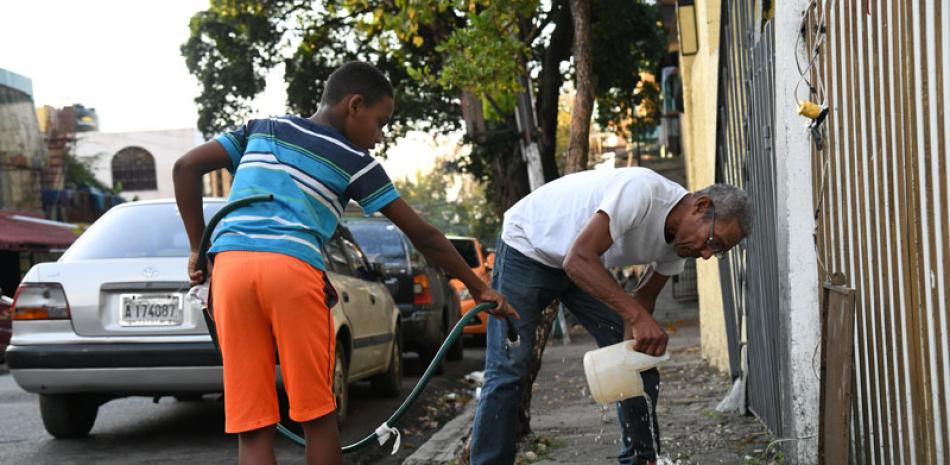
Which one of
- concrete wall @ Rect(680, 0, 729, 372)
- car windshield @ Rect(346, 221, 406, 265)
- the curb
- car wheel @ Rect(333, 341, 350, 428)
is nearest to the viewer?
the curb

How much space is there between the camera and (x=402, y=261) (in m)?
12.2

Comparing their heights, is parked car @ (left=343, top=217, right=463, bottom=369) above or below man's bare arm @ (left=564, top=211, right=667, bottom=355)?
below

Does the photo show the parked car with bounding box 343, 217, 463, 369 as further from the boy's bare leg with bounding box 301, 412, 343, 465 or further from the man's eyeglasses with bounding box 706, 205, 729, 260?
the boy's bare leg with bounding box 301, 412, 343, 465

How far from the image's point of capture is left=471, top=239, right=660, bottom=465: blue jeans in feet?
15.8

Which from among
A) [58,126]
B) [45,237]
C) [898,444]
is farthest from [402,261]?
[58,126]

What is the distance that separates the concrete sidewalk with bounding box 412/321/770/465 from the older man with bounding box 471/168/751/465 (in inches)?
27.3

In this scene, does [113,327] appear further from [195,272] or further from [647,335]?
[647,335]

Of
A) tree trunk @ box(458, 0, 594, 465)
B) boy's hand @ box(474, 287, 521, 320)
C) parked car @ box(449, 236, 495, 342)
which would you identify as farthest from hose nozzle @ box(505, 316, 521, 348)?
parked car @ box(449, 236, 495, 342)

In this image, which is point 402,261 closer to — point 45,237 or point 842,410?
point 842,410

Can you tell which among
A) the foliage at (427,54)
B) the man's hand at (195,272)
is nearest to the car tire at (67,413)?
the man's hand at (195,272)

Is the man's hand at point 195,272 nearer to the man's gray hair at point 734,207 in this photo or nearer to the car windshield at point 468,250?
the man's gray hair at point 734,207

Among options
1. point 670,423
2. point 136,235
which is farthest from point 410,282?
point 670,423

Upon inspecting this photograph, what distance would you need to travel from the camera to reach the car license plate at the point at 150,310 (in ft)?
22.4

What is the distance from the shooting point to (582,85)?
9.39m
